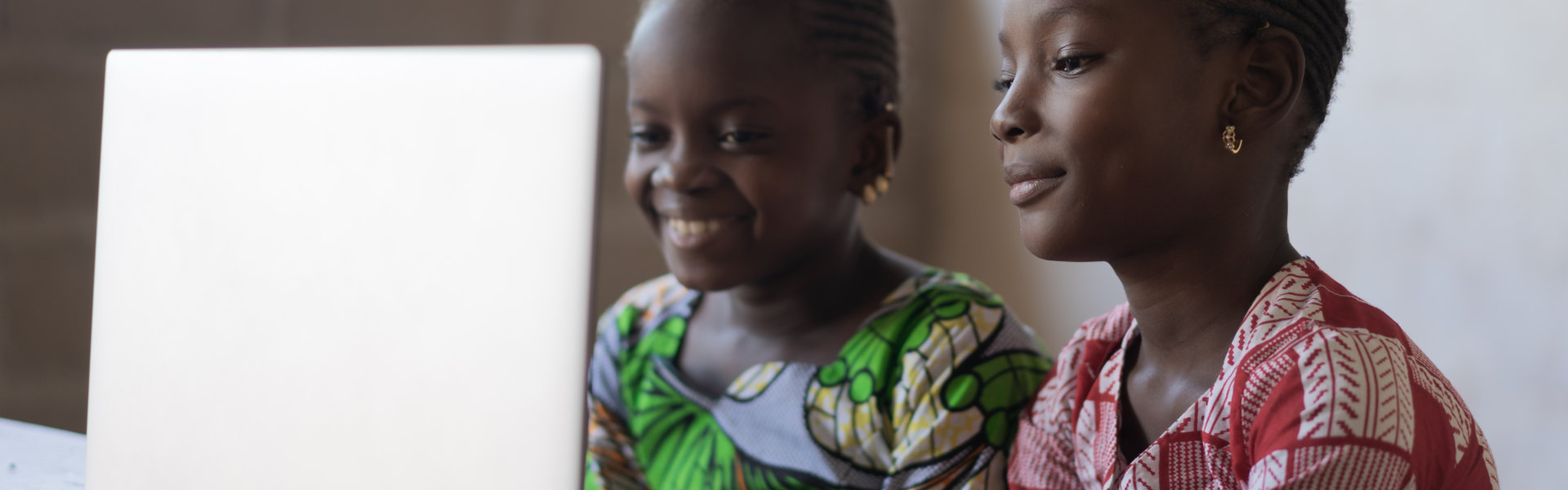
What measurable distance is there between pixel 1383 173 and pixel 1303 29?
91cm

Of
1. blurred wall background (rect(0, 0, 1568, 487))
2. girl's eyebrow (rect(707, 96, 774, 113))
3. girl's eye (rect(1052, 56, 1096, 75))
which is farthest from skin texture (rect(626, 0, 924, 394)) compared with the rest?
girl's eye (rect(1052, 56, 1096, 75))

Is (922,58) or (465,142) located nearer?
(465,142)

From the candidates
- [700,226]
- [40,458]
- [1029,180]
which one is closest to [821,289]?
[700,226]

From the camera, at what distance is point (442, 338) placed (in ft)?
1.70

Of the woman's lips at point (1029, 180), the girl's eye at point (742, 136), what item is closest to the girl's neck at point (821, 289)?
the girl's eye at point (742, 136)

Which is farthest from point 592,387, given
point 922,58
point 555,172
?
point 922,58

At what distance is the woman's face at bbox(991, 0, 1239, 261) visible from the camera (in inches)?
25.6

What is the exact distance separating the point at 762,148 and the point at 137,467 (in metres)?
0.55

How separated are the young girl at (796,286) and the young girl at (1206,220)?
212 mm

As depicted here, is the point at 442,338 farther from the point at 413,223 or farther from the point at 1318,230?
the point at 1318,230

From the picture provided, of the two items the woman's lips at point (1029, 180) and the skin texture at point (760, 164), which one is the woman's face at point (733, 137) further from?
the woman's lips at point (1029, 180)

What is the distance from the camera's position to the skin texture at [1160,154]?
652mm

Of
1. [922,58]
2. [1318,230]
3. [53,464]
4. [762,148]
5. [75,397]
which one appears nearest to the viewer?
[53,464]

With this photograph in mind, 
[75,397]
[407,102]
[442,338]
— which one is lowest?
[75,397]
